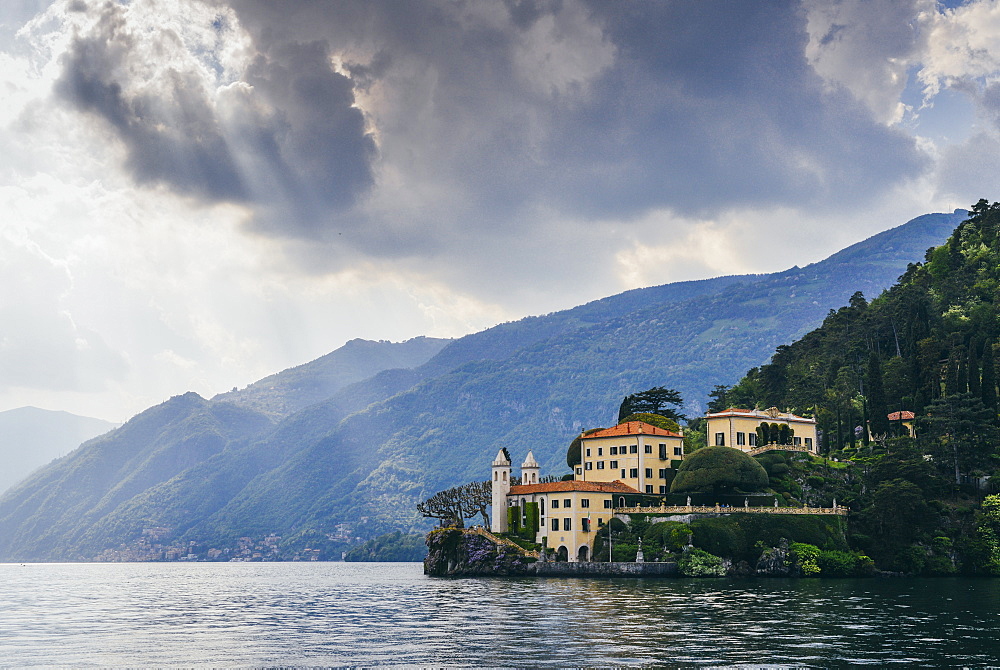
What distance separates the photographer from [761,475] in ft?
397

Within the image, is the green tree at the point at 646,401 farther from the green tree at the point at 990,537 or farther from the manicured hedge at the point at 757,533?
the green tree at the point at 990,537

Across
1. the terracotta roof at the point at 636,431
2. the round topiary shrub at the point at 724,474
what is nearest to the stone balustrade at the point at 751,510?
the round topiary shrub at the point at 724,474

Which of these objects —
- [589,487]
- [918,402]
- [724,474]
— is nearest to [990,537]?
[918,402]

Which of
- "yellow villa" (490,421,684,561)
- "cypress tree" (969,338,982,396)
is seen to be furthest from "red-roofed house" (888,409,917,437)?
"yellow villa" (490,421,684,561)

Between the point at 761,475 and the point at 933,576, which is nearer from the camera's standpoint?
the point at 933,576

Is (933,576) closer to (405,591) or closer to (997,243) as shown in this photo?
(405,591)

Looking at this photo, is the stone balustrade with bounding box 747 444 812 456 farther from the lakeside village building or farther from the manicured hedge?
the manicured hedge

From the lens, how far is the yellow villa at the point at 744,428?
455 ft

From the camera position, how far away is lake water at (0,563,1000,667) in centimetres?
5006

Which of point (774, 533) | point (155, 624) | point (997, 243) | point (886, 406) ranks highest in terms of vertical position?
point (997, 243)

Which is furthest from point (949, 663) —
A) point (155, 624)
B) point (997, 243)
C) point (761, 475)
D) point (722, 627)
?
point (997, 243)

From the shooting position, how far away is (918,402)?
Answer: 133m

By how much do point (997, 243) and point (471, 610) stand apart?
403ft

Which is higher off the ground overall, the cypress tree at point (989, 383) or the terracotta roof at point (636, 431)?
the cypress tree at point (989, 383)
